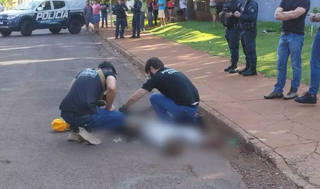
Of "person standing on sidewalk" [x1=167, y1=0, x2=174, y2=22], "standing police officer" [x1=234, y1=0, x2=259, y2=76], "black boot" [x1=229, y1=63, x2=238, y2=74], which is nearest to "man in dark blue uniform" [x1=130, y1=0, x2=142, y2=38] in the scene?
"person standing on sidewalk" [x1=167, y1=0, x2=174, y2=22]

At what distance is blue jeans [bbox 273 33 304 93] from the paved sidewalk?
0.97 ft

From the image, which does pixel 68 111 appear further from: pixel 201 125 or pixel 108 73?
pixel 201 125

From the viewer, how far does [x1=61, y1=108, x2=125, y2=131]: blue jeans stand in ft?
21.7

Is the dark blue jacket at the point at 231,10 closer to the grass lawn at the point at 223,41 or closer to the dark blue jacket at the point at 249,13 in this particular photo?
the dark blue jacket at the point at 249,13

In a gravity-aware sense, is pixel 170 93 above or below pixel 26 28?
above

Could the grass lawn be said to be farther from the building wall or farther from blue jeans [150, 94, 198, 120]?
blue jeans [150, 94, 198, 120]

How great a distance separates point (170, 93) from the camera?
6.97 metres

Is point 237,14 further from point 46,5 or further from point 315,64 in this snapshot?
point 46,5

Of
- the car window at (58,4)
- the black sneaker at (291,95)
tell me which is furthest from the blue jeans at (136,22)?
the black sneaker at (291,95)

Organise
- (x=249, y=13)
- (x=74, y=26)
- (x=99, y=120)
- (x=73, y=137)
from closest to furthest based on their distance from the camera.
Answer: (x=73, y=137) → (x=99, y=120) → (x=249, y=13) → (x=74, y=26)

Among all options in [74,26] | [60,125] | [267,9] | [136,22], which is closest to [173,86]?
[60,125]

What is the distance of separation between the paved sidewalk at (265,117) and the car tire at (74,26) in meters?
16.5

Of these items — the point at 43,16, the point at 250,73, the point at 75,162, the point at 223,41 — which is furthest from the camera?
the point at 43,16

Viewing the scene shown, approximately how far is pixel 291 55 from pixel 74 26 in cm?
2172
